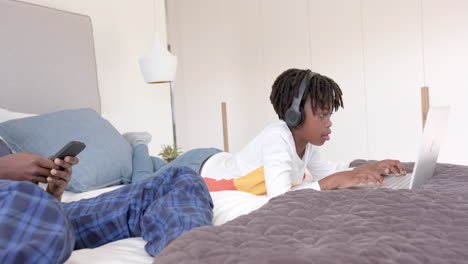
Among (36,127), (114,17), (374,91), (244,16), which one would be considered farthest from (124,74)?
(374,91)

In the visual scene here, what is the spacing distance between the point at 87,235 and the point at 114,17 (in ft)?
6.92

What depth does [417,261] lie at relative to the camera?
1.84ft

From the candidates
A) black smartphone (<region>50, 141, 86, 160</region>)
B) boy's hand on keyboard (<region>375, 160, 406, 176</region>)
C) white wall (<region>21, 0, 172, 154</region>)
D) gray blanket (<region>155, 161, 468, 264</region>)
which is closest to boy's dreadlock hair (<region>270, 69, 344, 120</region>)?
boy's hand on keyboard (<region>375, 160, 406, 176</region>)

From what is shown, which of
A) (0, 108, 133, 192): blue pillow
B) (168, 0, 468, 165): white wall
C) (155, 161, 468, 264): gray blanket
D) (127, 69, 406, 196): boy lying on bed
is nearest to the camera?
(155, 161, 468, 264): gray blanket

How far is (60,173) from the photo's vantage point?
3.53 feet

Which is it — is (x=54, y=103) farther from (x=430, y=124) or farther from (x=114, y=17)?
(x=430, y=124)

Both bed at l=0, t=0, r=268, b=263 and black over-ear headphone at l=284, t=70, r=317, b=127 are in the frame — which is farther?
bed at l=0, t=0, r=268, b=263

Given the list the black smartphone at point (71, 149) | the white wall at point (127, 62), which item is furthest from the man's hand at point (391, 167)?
the white wall at point (127, 62)

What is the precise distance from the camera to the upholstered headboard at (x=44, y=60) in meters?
2.06

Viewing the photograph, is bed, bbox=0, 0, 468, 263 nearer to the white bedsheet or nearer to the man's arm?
the white bedsheet

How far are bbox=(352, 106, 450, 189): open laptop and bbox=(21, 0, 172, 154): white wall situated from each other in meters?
1.89

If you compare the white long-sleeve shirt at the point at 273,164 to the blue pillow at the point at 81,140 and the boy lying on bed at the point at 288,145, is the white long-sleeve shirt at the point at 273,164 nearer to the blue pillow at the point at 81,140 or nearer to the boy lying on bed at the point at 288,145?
the boy lying on bed at the point at 288,145

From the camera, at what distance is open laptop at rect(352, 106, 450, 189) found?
1.16m

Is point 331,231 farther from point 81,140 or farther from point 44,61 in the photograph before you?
point 44,61
